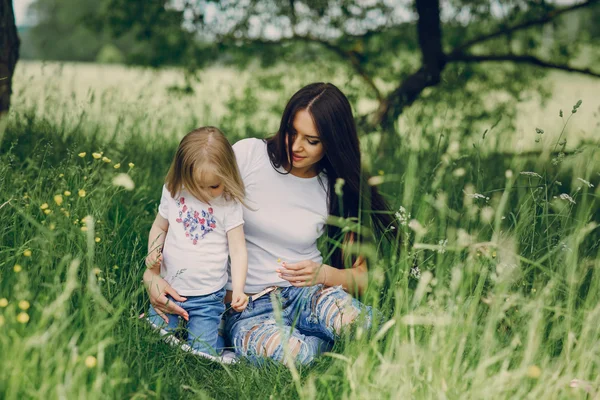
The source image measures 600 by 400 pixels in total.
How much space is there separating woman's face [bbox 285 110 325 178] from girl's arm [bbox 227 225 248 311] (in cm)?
40

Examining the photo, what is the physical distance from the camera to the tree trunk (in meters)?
3.50

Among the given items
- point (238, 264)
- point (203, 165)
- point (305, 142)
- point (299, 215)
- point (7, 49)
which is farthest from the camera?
point (7, 49)

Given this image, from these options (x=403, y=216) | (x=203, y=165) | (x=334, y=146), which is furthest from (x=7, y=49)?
(x=403, y=216)

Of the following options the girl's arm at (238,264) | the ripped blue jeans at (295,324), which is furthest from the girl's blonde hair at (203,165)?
the ripped blue jeans at (295,324)

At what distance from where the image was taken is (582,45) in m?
6.71

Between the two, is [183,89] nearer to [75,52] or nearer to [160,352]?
[160,352]

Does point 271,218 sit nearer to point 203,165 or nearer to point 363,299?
point 203,165

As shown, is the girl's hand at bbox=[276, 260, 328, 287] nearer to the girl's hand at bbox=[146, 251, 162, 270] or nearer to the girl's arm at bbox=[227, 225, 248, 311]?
the girl's arm at bbox=[227, 225, 248, 311]

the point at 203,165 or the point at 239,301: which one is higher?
the point at 203,165

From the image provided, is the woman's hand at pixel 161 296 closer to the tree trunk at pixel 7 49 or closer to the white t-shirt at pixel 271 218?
the white t-shirt at pixel 271 218

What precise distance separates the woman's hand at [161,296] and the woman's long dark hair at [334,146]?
0.72 metres

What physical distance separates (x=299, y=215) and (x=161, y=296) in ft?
2.36

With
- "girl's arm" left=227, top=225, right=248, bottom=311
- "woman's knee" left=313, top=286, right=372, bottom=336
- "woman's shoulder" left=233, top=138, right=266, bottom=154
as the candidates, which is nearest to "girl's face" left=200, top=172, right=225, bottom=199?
"girl's arm" left=227, top=225, right=248, bottom=311

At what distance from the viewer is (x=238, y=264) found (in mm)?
2613
